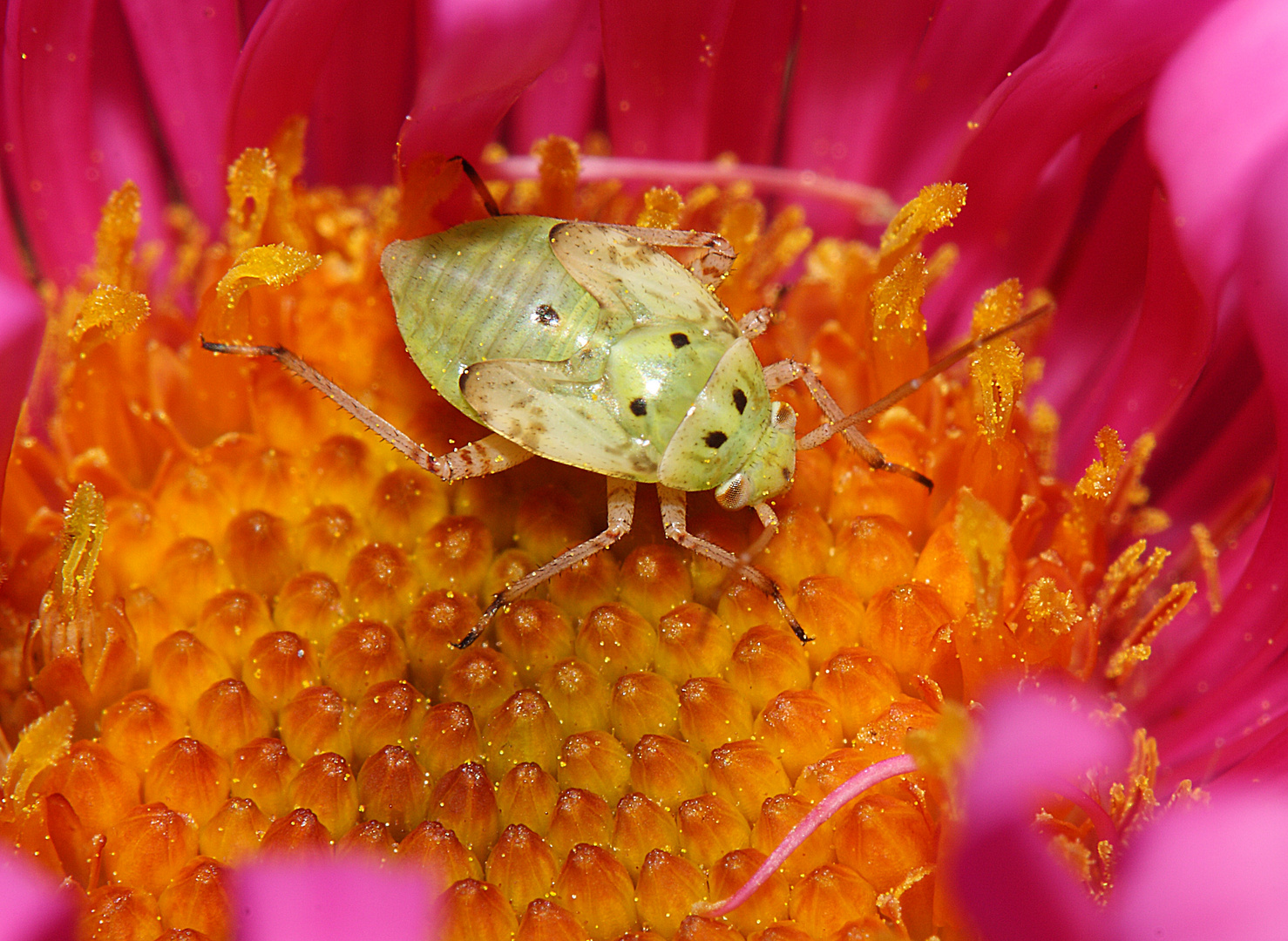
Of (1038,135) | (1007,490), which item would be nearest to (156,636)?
(1007,490)

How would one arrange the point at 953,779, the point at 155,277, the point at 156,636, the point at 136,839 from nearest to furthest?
the point at 953,779, the point at 136,839, the point at 156,636, the point at 155,277

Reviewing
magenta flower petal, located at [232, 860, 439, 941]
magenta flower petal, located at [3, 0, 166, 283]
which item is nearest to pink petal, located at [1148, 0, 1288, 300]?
magenta flower petal, located at [232, 860, 439, 941]

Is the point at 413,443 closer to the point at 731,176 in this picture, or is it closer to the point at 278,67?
the point at 278,67

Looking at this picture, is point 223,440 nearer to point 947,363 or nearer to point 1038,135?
point 947,363

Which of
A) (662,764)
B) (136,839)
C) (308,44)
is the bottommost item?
(136,839)

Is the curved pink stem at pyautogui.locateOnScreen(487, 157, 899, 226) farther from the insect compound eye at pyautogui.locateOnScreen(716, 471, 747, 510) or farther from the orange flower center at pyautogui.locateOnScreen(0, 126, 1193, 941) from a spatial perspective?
the insect compound eye at pyautogui.locateOnScreen(716, 471, 747, 510)

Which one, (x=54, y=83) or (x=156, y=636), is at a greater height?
(x=54, y=83)

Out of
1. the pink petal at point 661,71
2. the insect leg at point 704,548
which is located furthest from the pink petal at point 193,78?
the insect leg at point 704,548

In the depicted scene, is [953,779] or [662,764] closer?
[953,779]
